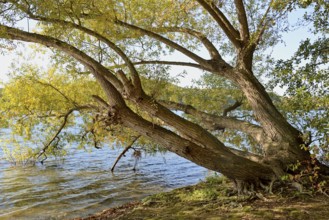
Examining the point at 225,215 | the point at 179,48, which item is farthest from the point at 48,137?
the point at 225,215

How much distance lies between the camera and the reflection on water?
10609 millimetres

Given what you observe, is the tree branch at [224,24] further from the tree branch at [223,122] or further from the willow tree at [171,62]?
the tree branch at [223,122]

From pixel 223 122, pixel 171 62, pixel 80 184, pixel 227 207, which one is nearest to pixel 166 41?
pixel 171 62

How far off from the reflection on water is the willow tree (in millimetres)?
3299

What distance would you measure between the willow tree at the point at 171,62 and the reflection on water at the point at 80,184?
10.8 ft

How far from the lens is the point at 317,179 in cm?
812

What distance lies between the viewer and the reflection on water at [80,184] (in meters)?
10.6

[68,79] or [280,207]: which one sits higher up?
[68,79]

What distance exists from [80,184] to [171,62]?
22.0 ft

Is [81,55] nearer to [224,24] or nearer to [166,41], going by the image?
[166,41]

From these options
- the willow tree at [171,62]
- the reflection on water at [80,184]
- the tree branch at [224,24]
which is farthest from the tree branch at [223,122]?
the reflection on water at [80,184]

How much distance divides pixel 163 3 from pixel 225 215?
22.2ft

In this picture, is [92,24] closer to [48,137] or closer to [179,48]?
[179,48]

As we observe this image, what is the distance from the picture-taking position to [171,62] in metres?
11.1
